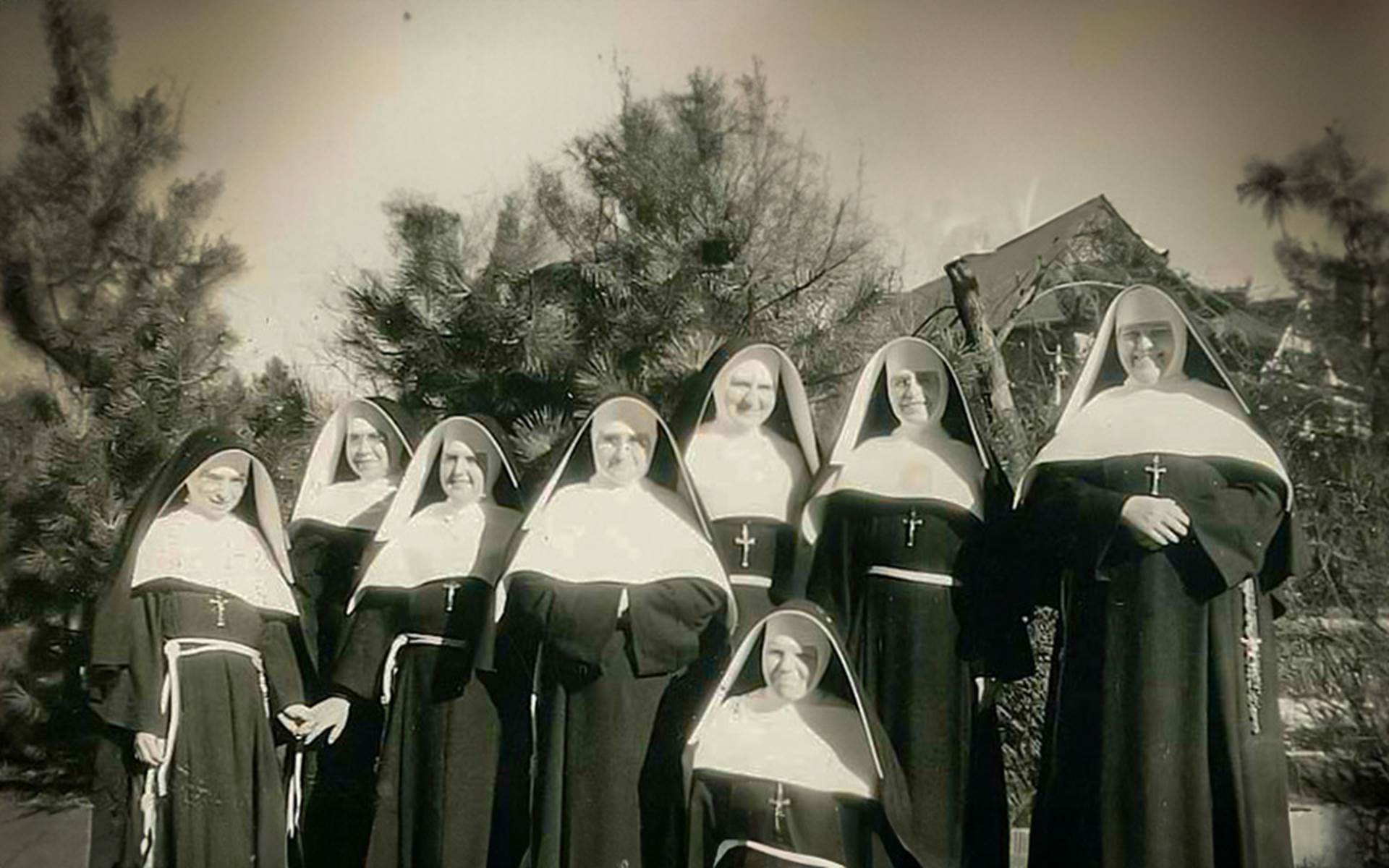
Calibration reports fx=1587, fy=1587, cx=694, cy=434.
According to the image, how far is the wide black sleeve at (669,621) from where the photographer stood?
3.97 m

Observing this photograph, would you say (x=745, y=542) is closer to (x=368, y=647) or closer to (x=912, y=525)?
(x=912, y=525)

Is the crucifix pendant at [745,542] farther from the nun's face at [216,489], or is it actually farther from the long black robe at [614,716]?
the nun's face at [216,489]

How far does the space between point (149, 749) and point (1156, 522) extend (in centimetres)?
263

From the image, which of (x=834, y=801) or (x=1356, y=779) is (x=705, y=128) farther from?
(x=1356, y=779)

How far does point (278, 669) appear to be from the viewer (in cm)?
434

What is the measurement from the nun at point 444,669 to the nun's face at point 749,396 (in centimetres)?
62

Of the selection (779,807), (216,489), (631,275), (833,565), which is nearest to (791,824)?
(779,807)

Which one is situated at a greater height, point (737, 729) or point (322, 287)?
point (322, 287)

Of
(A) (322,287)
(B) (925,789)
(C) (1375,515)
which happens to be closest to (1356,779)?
(C) (1375,515)

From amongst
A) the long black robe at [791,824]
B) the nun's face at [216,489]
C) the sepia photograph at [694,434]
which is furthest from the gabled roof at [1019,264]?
the nun's face at [216,489]

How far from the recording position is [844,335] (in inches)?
169

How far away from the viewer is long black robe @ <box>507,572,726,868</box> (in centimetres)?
396

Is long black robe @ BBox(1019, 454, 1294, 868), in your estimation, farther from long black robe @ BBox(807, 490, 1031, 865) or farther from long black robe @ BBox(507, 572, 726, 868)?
long black robe @ BBox(507, 572, 726, 868)

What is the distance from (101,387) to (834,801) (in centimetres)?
245
